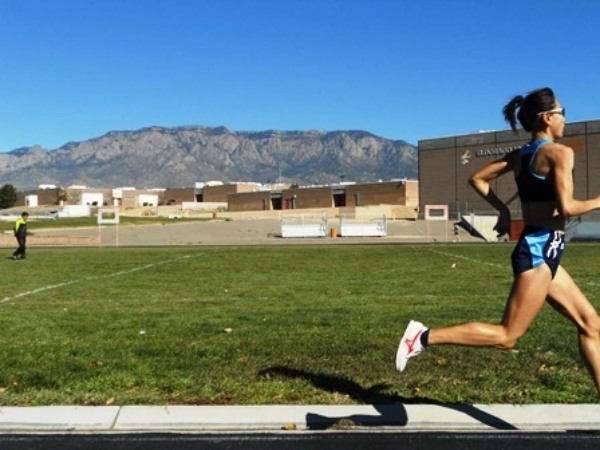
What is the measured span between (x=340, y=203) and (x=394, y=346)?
132m

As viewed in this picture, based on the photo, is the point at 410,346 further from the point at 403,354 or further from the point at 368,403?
the point at 368,403

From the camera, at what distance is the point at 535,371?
6.54 m

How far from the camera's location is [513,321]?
15.4 ft

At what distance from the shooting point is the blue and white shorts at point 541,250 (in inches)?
180

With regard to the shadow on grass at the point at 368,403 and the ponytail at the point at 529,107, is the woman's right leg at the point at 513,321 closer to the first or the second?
the shadow on grass at the point at 368,403

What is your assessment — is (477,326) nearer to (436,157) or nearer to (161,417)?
(161,417)

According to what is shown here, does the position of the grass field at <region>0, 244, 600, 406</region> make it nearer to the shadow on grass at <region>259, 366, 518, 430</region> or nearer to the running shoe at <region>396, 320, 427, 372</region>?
the shadow on grass at <region>259, 366, 518, 430</region>

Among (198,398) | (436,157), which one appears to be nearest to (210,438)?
(198,398)

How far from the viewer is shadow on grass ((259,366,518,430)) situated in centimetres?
512

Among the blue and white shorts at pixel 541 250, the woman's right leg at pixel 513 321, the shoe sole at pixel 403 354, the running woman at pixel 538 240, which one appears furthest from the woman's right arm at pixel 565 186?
the shoe sole at pixel 403 354

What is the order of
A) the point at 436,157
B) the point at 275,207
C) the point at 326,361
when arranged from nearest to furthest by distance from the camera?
1. the point at 326,361
2. the point at 436,157
3. the point at 275,207

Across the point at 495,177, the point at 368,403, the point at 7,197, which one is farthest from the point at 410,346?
the point at 7,197

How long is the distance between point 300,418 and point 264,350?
234cm

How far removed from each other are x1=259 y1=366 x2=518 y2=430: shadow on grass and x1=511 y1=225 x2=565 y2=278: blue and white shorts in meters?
1.22
